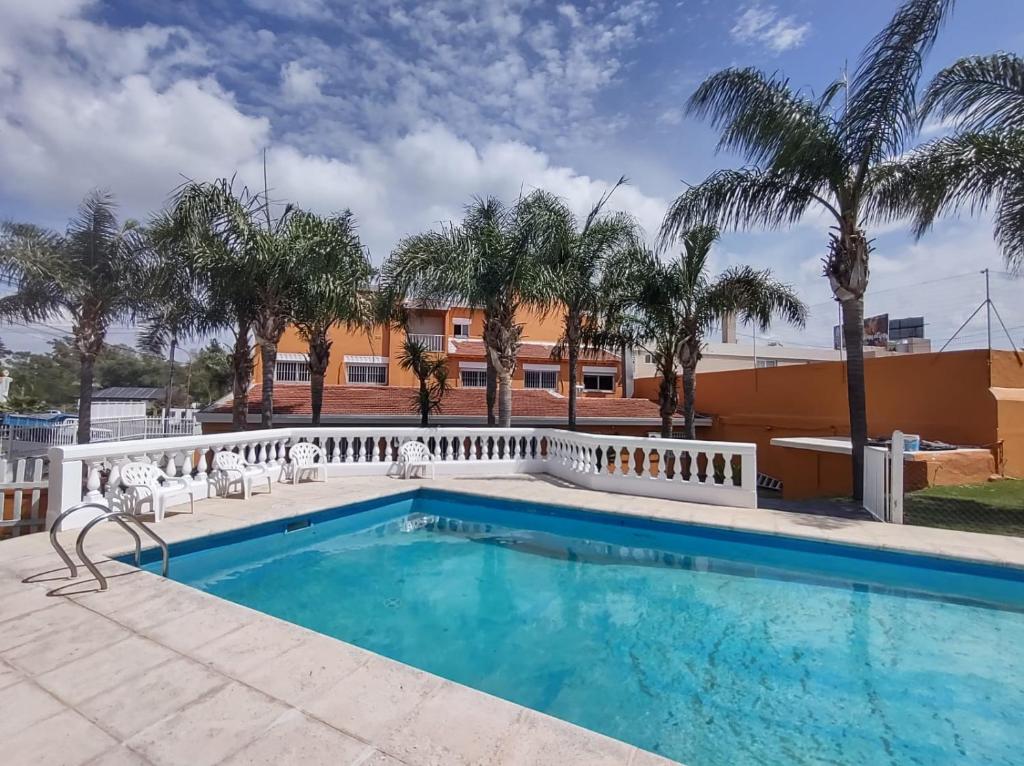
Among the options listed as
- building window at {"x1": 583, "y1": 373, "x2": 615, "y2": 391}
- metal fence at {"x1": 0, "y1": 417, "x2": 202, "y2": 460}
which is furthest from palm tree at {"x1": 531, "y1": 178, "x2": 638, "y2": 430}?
building window at {"x1": 583, "y1": 373, "x2": 615, "y2": 391}

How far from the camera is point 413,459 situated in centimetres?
1432

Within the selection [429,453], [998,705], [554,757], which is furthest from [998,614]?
[429,453]

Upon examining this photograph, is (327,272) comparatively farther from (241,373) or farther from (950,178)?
(950,178)

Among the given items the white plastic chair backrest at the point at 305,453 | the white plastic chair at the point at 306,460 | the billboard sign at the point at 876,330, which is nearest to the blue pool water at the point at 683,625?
the white plastic chair at the point at 306,460

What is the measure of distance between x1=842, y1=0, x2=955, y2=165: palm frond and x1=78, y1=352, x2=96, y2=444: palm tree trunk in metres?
25.1

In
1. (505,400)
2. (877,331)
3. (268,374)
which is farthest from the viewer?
(877,331)

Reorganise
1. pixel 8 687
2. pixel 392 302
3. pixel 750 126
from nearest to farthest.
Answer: pixel 8 687 < pixel 750 126 < pixel 392 302

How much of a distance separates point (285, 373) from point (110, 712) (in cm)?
3212

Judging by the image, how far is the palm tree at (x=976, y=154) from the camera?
10750 millimetres

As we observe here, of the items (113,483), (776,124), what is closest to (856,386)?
(776,124)

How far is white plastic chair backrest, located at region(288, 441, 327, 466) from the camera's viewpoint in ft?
43.1

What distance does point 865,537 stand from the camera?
8.88 metres

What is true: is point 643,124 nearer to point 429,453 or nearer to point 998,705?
point 429,453

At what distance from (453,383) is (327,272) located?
20.3m
